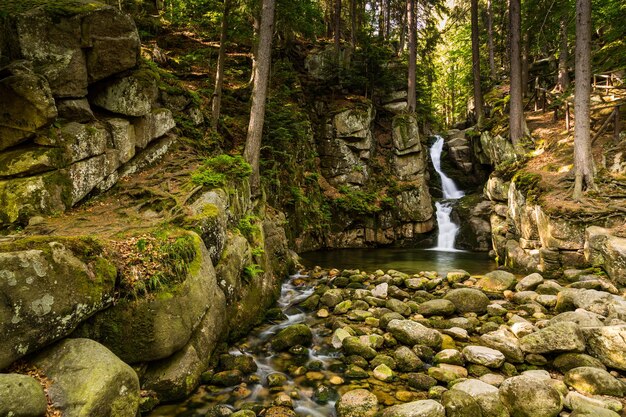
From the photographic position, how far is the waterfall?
1792 cm

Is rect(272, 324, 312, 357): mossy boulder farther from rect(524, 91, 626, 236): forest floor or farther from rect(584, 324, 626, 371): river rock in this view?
rect(524, 91, 626, 236): forest floor

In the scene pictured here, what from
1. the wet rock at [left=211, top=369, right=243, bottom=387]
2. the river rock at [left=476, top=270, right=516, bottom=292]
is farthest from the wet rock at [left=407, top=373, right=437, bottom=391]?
the river rock at [left=476, top=270, right=516, bottom=292]

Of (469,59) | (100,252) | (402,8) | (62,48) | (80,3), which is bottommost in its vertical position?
(100,252)

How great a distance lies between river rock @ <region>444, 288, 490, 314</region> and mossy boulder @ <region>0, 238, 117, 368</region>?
7.23 m

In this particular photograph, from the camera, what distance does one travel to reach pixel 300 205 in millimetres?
15508

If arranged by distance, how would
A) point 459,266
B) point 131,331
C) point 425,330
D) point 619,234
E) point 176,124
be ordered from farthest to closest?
point 459,266 < point 176,124 < point 619,234 < point 425,330 < point 131,331

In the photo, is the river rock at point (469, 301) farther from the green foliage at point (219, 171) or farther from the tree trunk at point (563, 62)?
the tree trunk at point (563, 62)

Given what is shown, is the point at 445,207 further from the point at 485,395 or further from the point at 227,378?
the point at 227,378

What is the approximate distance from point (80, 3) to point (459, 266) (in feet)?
46.8

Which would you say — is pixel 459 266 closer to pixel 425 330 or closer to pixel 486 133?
pixel 425 330

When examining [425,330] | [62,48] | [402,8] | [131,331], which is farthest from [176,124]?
[402,8]

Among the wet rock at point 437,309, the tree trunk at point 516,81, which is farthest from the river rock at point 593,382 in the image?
the tree trunk at point 516,81

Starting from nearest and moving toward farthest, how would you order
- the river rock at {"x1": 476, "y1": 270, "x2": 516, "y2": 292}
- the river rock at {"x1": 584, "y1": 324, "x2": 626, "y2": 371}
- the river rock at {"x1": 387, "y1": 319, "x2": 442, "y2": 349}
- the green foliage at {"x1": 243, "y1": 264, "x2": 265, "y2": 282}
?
the river rock at {"x1": 584, "y1": 324, "x2": 626, "y2": 371}
the river rock at {"x1": 387, "y1": 319, "x2": 442, "y2": 349}
the green foliage at {"x1": 243, "y1": 264, "x2": 265, "y2": 282}
the river rock at {"x1": 476, "y1": 270, "x2": 516, "y2": 292}

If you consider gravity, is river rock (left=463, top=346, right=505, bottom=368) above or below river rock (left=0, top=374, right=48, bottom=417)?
below
